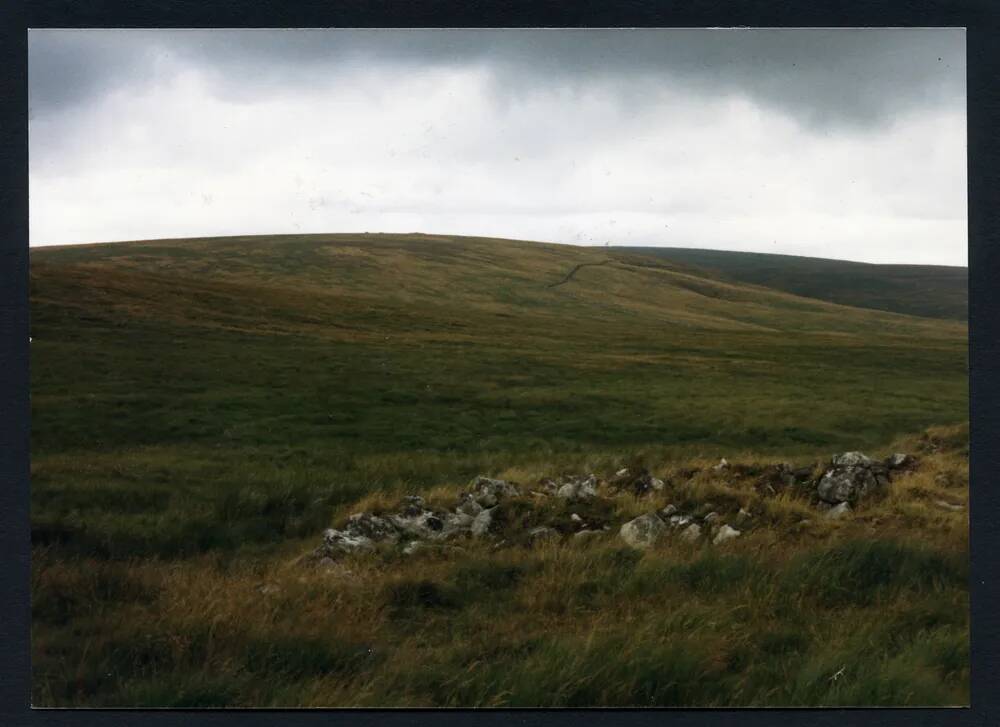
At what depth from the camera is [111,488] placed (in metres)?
8.16

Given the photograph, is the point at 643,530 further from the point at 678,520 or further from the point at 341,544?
the point at 341,544

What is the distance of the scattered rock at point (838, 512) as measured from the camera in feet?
21.7

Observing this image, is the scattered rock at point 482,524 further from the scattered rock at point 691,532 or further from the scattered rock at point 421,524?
the scattered rock at point 691,532

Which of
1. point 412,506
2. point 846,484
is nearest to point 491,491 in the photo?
point 412,506

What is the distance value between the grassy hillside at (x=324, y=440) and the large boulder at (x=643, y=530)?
17.7 inches

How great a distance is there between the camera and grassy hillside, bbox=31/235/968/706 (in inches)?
195

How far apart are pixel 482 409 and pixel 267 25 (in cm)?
1202

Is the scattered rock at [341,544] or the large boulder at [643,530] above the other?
the large boulder at [643,530]

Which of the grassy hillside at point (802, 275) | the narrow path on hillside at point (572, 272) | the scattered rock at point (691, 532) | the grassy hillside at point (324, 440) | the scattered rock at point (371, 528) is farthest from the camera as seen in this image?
the grassy hillside at point (802, 275)

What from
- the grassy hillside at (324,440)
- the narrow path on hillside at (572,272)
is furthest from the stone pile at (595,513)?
the narrow path on hillside at (572,272)

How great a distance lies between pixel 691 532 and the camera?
252 inches


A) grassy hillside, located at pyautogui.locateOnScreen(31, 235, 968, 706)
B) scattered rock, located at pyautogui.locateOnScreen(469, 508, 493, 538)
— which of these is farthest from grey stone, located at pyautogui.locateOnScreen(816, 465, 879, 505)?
scattered rock, located at pyautogui.locateOnScreen(469, 508, 493, 538)

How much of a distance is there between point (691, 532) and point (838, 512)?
59.2 inches

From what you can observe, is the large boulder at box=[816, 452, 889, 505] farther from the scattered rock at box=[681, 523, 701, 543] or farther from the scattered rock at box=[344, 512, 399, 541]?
the scattered rock at box=[344, 512, 399, 541]
